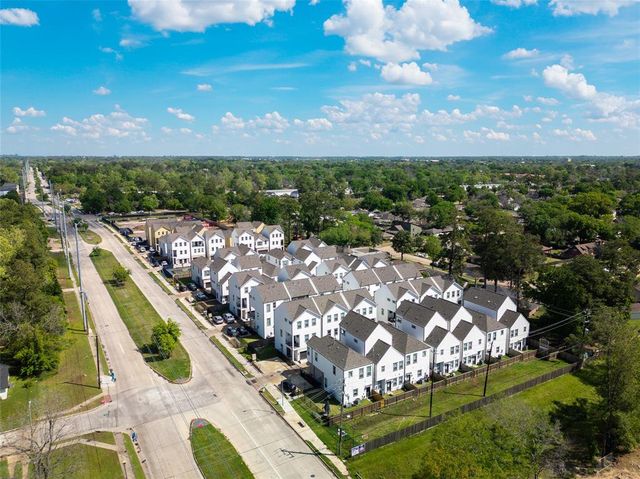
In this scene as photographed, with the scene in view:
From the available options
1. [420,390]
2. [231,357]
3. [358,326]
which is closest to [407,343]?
[420,390]

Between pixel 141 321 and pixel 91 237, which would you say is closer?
pixel 141 321

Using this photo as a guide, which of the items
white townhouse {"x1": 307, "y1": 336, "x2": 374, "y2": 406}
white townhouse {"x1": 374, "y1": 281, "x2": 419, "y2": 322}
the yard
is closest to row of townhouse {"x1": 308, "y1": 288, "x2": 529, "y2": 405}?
white townhouse {"x1": 307, "y1": 336, "x2": 374, "y2": 406}

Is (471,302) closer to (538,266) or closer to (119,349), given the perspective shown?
(538,266)

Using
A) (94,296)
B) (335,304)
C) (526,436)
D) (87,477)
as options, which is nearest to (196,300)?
(94,296)

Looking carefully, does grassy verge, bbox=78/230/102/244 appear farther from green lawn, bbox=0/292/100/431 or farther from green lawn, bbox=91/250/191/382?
green lawn, bbox=0/292/100/431

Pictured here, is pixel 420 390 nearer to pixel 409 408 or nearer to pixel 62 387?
pixel 409 408

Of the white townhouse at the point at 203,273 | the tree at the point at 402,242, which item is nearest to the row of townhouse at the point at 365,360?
the white townhouse at the point at 203,273

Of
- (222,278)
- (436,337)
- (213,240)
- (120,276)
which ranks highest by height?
(213,240)
